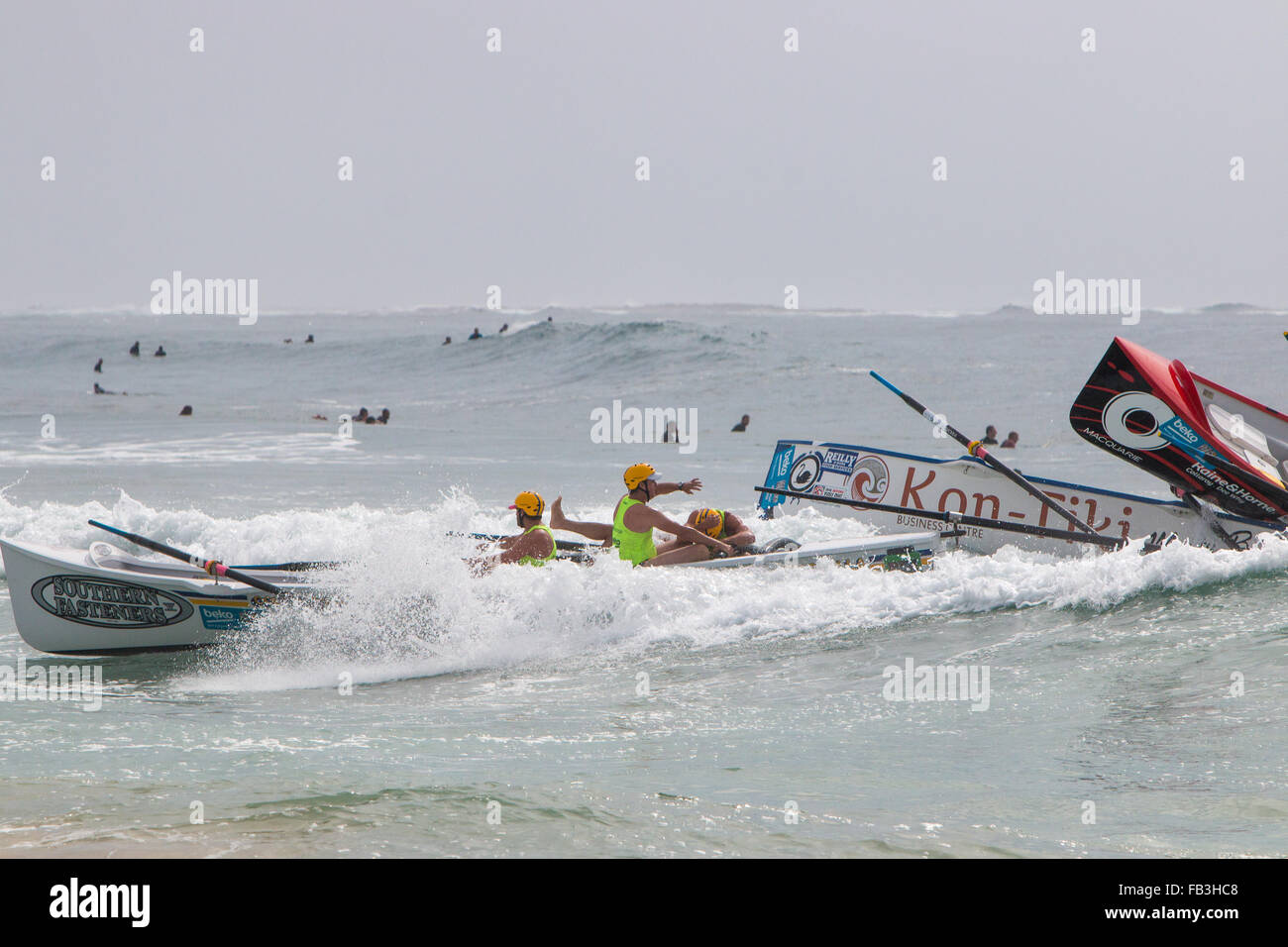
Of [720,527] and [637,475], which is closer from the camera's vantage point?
[637,475]

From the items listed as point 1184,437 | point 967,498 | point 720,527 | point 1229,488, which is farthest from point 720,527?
point 1229,488

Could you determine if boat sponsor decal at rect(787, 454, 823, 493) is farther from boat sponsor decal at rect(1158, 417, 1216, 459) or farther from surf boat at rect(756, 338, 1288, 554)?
boat sponsor decal at rect(1158, 417, 1216, 459)

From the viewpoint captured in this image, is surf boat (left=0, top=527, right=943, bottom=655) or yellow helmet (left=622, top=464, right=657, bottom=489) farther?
yellow helmet (left=622, top=464, right=657, bottom=489)

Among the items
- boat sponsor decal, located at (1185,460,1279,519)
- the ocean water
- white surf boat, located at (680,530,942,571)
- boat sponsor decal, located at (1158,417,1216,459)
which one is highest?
boat sponsor decal, located at (1158,417,1216,459)

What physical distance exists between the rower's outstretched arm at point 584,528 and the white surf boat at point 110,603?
2.52 meters

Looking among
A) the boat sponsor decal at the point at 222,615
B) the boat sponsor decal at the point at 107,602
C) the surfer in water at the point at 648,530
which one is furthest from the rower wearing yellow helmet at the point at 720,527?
the boat sponsor decal at the point at 107,602

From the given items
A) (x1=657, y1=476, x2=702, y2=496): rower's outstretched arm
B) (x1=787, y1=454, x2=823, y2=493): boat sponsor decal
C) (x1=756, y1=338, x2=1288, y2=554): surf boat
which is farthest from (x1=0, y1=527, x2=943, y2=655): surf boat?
(x1=787, y1=454, x2=823, y2=493): boat sponsor decal

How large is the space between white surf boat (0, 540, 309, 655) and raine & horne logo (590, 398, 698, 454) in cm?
1560

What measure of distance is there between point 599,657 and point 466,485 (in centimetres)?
1083

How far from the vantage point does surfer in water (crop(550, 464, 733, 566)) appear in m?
10.2

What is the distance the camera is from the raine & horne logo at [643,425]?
2634 centimetres
